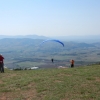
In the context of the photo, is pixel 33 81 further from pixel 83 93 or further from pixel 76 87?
pixel 83 93

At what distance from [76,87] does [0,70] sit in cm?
1445

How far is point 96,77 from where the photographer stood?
62.6 feet

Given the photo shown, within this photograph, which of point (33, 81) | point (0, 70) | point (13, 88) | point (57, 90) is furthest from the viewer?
point (0, 70)

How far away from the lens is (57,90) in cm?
1523

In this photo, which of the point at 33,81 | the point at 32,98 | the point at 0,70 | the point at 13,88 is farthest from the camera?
the point at 0,70

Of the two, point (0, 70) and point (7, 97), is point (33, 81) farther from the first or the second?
point (0, 70)

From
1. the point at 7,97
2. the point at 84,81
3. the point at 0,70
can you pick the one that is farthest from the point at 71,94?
the point at 0,70

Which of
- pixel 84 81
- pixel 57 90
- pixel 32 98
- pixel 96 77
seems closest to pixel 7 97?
pixel 32 98

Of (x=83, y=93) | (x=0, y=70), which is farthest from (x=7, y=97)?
(x=0, y=70)

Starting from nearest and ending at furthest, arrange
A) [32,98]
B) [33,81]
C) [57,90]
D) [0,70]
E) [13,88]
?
[32,98]
[57,90]
[13,88]
[33,81]
[0,70]

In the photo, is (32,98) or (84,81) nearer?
(32,98)

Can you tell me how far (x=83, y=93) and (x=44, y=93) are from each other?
2.89m

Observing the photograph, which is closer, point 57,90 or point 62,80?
point 57,90

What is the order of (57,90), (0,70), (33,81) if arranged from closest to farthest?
(57,90)
(33,81)
(0,70)
